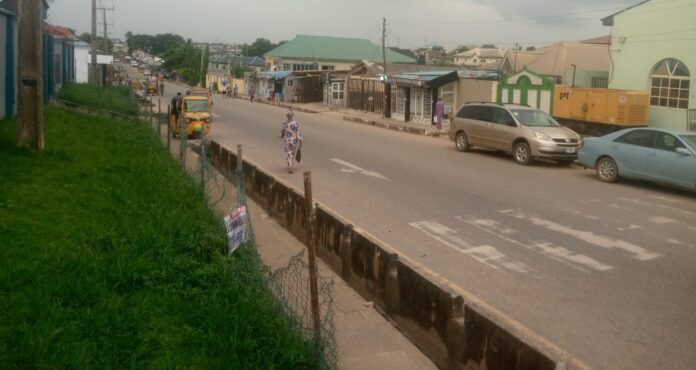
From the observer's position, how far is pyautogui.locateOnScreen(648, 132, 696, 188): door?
1393cm

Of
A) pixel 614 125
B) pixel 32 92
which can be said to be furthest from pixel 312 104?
pixel 32 92

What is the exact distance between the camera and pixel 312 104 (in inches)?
2179

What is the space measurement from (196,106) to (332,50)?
52768mm

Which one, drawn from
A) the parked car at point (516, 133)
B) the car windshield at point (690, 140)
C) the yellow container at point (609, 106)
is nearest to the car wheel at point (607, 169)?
the car windshield at point (690, 140)

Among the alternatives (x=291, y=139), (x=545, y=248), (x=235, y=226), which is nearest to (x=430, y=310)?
(x=235, y=226)

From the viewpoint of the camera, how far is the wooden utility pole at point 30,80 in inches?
469

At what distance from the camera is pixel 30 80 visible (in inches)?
476

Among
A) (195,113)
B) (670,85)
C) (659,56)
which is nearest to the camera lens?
(670,85)

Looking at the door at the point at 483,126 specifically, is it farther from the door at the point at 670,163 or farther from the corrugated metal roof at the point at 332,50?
the corrugated metal roof at the point at 332,50

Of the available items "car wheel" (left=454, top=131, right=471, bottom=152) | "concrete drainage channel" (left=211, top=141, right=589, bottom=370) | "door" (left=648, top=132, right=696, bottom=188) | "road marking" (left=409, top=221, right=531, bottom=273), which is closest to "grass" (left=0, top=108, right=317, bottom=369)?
"concrete drainage channel" (left=211, top=141, right=589, bottom=370)

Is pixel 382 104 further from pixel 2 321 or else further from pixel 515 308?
pixel 2 321

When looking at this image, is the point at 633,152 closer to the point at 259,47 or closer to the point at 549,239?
the point at 549,239

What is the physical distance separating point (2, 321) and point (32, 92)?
838 centimetres

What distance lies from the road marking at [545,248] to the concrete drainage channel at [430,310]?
2249 millimetres
